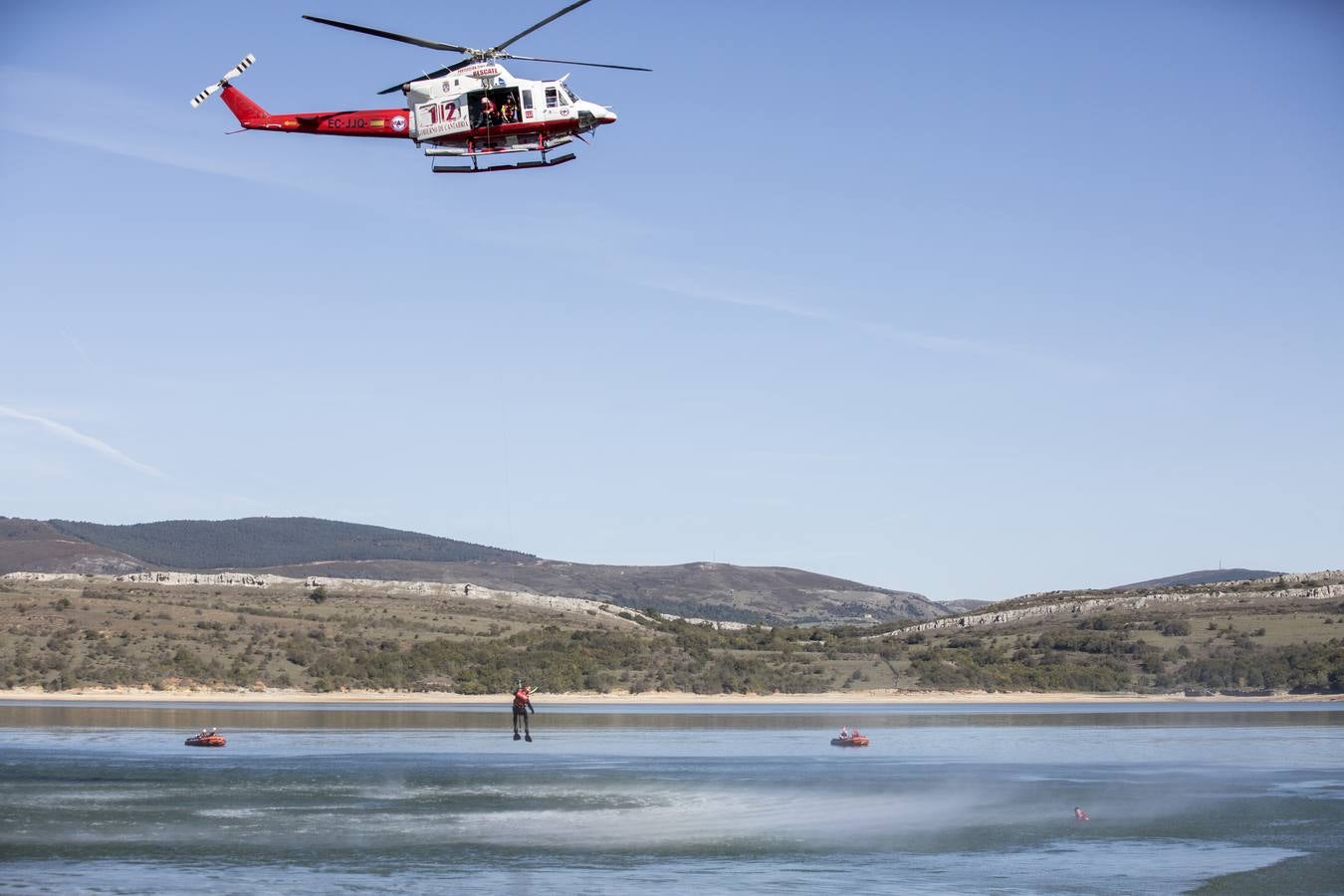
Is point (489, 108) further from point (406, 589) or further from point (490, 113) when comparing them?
point (406, 589)

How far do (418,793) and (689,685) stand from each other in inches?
2560

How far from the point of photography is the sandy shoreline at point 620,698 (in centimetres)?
9794

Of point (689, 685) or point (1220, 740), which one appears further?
point (689, 685)

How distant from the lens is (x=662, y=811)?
44062 millimetres

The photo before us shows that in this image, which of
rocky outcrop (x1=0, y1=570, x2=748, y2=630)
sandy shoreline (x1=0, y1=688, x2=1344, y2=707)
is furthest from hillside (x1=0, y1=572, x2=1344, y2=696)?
rocky outcrop (x1=0, y1=570, x2=748, y2=630)

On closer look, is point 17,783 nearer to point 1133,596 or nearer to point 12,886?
point 12,886

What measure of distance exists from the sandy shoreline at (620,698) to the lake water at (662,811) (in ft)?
76.0

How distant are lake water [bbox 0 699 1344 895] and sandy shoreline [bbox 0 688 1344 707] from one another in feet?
76.0

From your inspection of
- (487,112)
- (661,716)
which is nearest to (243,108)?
(487,112)

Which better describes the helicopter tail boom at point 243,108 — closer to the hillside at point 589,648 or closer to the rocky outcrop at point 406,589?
the hillside at point 589,648

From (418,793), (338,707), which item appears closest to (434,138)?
(418,793)

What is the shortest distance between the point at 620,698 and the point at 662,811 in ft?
210

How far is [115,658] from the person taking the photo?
104 m

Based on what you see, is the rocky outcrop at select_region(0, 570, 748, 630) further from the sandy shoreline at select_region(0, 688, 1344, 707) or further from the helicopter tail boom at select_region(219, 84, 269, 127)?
the helicopter tail boom at select_region(219, 84, 269, 127)
